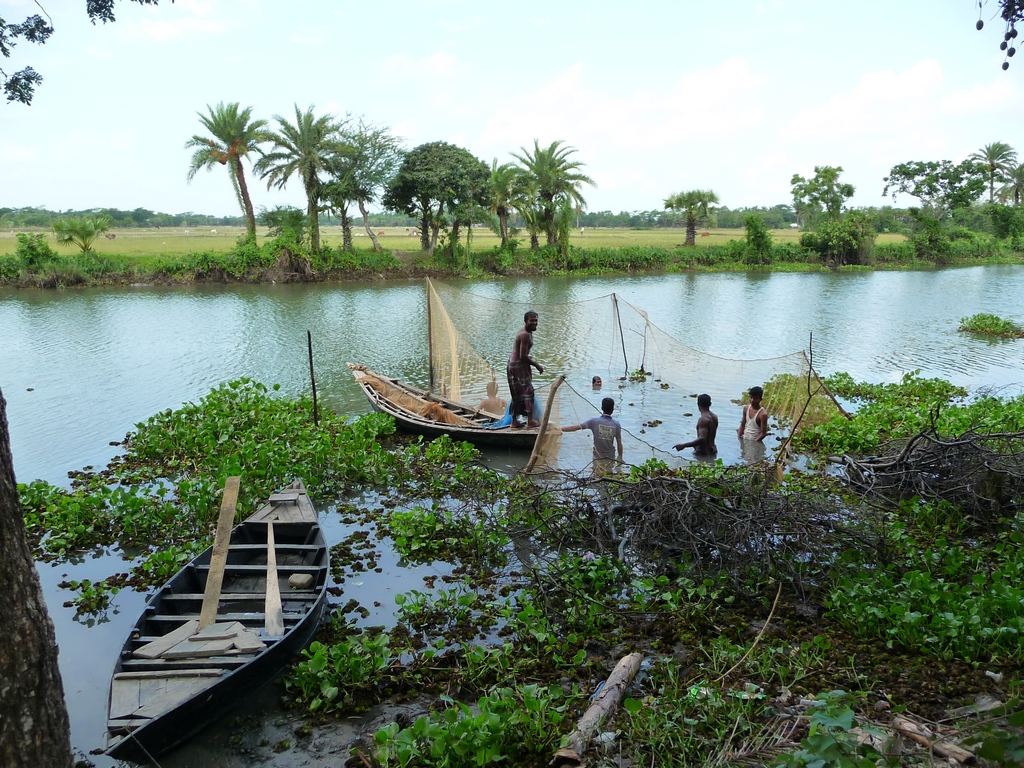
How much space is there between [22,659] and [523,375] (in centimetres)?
745

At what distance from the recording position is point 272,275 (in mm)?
34375

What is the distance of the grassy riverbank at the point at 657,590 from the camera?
399 cm

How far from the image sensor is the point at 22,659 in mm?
3150

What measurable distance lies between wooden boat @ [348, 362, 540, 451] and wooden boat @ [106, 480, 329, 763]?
3495 mm

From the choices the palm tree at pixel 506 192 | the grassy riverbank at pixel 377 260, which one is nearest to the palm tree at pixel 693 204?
the grassy riverbank at pixel 377 260

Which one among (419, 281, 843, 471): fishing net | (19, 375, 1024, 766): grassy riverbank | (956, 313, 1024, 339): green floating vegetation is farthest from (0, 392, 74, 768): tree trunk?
(956, 313, 1024, 339): green floating vegetation

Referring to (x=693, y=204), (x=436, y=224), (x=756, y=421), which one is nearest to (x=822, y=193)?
(x=693, y=204)

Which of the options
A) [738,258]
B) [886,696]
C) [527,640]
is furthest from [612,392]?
[738,258]

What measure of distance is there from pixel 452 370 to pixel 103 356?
1067 cm

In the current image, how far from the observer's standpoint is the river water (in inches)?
384

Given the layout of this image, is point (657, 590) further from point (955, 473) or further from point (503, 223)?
point (503, 223)

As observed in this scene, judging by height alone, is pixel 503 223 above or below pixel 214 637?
above

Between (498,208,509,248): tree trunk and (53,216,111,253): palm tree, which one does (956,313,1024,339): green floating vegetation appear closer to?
(498,208,509,248): tree trunk

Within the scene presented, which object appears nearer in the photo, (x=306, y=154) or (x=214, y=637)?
(x=214, y=637)
